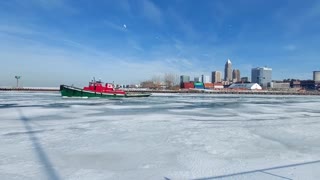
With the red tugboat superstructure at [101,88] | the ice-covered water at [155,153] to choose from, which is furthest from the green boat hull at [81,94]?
the ice-covered water at [155,153]

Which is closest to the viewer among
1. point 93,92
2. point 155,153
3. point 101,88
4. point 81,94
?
point 155,153

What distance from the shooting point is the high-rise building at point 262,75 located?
185750 mm

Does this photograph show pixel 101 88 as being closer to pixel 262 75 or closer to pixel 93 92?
pixel 93 92

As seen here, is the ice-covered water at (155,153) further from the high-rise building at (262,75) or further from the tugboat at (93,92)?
the high-rise building at (262,75)

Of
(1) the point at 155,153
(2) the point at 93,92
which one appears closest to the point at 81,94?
Result: (2) the point at 93,92

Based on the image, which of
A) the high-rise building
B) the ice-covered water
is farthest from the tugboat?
the high-rise building

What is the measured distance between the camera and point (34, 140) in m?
7.02

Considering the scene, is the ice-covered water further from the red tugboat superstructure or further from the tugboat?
the red tugboat superstructure

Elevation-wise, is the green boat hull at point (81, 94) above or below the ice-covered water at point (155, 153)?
above

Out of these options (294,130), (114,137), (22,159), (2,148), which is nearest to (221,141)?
(114,137)

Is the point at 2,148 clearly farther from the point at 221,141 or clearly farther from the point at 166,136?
the point at 221,141

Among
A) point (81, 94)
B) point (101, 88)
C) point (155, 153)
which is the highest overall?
point (101, 88)

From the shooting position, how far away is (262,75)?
187375mm

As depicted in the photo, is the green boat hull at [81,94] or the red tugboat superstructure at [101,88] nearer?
the green boat hull at [81,94]
